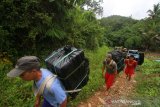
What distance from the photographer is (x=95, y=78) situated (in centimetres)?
1238

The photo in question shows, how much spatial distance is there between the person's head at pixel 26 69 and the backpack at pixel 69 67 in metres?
0.82

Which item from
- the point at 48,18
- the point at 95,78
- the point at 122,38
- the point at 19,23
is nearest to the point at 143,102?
the point at 95,78

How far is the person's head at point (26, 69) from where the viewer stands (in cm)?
343

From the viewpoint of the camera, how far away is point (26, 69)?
3438 millimetres

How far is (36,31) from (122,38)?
36905 mm

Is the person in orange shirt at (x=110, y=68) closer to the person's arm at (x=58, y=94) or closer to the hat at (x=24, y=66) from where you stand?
the person's arm at (x=58, y=94)

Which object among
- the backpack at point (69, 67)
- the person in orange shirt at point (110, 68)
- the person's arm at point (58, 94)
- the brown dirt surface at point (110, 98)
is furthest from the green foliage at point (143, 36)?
the person's arm at point (58, 94)

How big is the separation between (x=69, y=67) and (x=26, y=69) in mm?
1333

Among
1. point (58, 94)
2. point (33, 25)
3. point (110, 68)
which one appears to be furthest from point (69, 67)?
point (33, 25)

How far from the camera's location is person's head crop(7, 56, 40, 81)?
3.43 metres

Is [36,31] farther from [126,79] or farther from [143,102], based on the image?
[126,79]

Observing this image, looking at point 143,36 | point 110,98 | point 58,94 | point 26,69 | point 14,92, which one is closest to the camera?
point 26,69

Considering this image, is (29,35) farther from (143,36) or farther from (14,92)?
(143,36)

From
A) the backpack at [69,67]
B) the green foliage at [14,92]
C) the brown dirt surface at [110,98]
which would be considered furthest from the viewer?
the brown dirt surface at [110,98]
